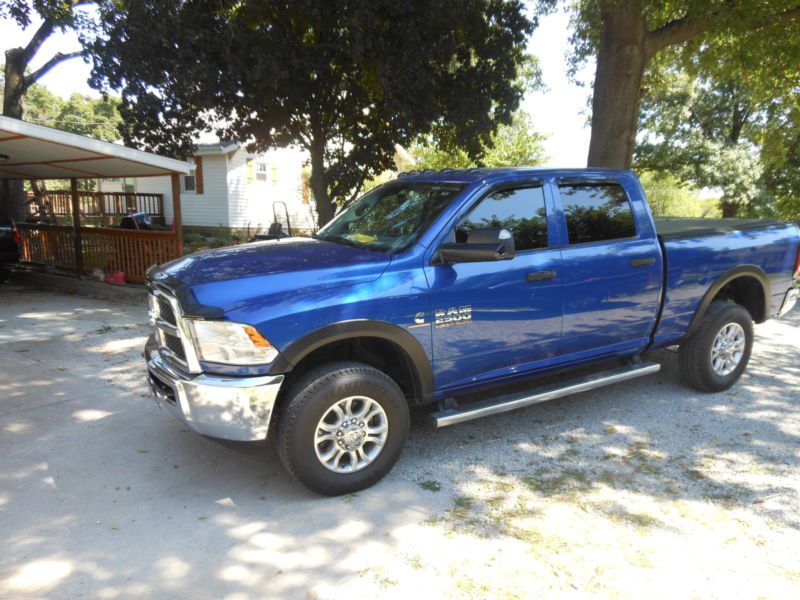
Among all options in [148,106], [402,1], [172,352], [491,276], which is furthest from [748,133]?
[172,352]

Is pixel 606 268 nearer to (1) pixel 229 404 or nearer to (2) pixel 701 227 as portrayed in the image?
(2) pixel 701 227

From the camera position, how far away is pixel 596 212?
4848 mm

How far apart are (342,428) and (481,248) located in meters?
1.41

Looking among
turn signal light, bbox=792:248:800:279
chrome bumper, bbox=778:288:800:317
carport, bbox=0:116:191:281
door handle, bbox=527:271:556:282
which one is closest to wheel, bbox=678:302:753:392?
chrome bumper, bbox=778:288:800:317

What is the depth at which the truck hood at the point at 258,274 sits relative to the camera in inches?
135

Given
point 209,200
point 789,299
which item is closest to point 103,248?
point 789,299

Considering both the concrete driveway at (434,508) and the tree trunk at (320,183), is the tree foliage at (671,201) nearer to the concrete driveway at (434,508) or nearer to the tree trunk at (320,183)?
the tree trunk at (320,183)

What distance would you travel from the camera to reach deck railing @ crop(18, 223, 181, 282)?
1048 centimetres

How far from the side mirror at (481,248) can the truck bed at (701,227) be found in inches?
83.5

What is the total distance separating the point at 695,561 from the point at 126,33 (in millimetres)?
11948

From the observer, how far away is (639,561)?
124 inches

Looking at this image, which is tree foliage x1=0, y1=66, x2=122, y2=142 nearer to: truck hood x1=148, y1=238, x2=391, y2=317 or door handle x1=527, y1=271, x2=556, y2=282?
truck hood x1=148, y1=238, x2=391, y2=317

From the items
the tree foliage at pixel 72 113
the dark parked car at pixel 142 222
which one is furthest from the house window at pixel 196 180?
the tree foliage at pixel 72 113

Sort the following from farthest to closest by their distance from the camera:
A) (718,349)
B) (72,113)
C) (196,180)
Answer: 1. (72,113)
2. (196,180)
3. (718,349)
